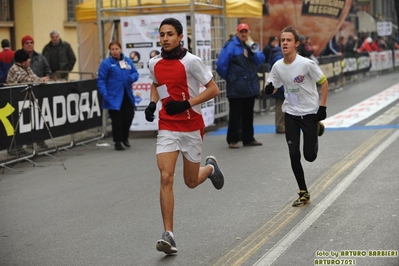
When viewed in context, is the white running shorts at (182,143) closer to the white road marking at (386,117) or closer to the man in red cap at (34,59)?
the man in red cap at (34,59)

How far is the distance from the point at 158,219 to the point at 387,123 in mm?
9640

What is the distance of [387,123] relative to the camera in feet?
57.4

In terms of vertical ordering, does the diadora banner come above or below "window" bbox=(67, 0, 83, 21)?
below

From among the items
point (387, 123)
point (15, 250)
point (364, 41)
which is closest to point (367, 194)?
point (15, 250)

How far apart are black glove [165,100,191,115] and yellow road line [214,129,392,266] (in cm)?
123

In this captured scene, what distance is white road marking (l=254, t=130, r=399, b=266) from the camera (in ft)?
22.9

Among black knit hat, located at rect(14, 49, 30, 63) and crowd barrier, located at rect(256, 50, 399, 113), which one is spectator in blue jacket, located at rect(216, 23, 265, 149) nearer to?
black knit hat, located at rect(14, 49, 30, 63)

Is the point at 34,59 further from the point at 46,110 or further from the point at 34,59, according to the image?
the point at 46,110

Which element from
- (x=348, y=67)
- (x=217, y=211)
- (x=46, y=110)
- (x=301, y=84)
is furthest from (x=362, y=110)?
(x=217, y=211)

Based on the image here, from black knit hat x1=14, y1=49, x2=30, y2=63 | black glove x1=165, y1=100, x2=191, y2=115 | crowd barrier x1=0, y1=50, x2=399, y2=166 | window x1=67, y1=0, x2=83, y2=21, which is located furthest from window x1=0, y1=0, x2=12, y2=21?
black glove x1=165, y1=100, x2=191, y2=115

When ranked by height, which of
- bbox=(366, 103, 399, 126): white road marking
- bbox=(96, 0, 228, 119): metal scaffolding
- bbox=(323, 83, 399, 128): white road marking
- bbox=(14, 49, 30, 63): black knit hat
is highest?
bbox=(96, 0, 228, 119): metal scaffolding

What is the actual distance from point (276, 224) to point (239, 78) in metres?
6.63

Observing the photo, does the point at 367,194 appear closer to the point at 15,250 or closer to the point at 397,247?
the point at 397,247

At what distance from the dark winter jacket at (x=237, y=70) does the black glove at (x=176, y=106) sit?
7.23 m
